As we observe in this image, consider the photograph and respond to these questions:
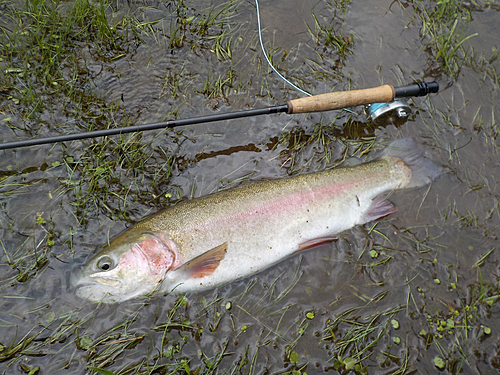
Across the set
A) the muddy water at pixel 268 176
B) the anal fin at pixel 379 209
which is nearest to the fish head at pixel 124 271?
the muddy water at pixel 268 176

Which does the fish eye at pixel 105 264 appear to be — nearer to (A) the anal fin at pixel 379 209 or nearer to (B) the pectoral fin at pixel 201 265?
(B) the pectoral fin at pixel 201 265

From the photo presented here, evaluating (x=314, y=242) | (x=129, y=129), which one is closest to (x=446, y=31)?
(x=314, y=242)

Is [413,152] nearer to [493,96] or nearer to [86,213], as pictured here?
[493,96]

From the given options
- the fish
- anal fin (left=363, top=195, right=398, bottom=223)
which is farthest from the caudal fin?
anal fin (left=363, top=195, right=398, bottom=223)

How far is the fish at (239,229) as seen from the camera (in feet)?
10.2

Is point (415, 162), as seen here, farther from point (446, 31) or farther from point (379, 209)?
point (446, 31)

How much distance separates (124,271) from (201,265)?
0.60 metres

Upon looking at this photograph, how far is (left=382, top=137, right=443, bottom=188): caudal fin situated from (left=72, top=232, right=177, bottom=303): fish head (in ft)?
7.77

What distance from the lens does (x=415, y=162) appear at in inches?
150

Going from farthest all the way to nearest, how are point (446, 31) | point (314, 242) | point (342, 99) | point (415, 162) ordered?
point (446, 31) < point (415, 162) < point (342, 99) < point (314, 242)

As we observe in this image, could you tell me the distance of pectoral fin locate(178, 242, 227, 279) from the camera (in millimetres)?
3172

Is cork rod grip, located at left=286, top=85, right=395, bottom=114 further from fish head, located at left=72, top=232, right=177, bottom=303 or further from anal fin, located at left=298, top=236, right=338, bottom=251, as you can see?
fish head, located at left=72, top=232, right=177, bottom=303

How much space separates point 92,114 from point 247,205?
6.13 feet

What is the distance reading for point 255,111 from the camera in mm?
3459
